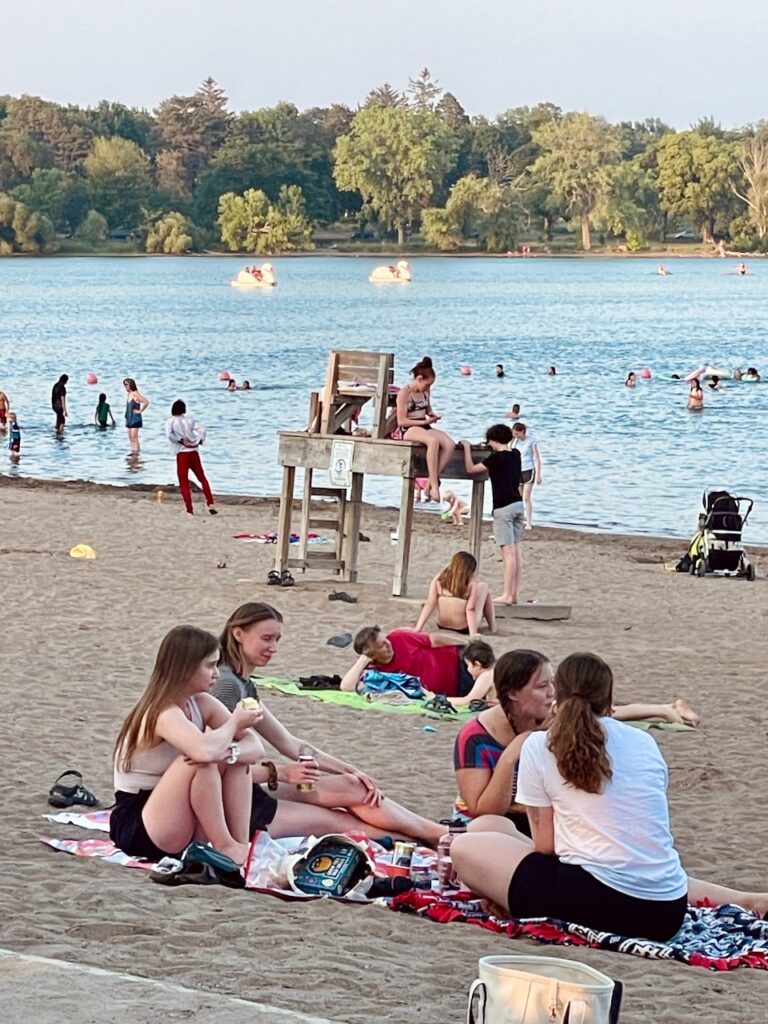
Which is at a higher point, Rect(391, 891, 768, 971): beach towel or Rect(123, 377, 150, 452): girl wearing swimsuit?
Rect(391, 891, 768, 971): beach towel

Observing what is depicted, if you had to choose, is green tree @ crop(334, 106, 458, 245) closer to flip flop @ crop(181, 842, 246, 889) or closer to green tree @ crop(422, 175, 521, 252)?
green tree @ crop(422, 175, 521, 252)

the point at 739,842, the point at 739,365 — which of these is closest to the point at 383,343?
the point at 739,365

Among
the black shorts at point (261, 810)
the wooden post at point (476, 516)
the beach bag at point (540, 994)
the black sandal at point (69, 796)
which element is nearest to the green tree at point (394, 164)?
the wooden post at point (476, 516)

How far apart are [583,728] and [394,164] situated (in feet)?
527

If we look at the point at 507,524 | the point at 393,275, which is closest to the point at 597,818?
the point at 507,524

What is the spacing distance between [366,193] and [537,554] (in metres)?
149

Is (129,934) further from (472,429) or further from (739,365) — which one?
(739,365)

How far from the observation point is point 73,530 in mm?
18266

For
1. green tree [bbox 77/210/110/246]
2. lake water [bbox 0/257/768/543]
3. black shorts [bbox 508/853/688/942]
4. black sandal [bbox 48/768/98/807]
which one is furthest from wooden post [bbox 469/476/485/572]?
green tree [bbox 77/210/110/246]

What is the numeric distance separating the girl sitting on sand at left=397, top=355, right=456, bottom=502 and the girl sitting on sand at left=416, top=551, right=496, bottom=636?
1327 mm

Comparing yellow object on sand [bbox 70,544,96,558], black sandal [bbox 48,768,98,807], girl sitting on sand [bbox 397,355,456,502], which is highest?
girl sitting on sand [bbox 397,355,456,502]

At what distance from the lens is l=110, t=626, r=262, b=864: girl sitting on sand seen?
5.97 metres

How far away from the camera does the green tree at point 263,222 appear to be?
15925cm

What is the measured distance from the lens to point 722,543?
1631 cm
